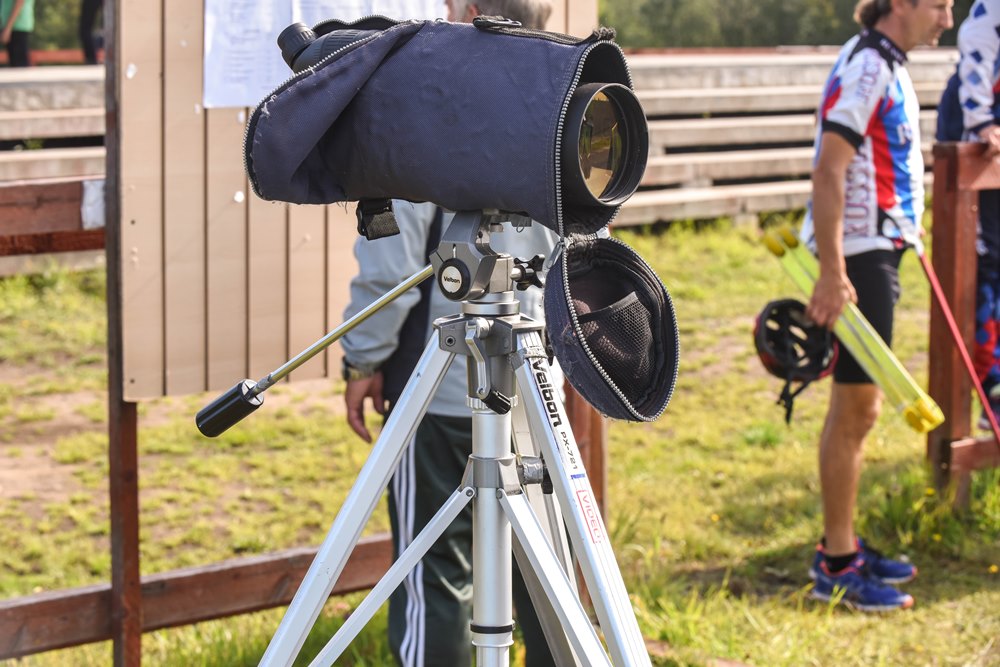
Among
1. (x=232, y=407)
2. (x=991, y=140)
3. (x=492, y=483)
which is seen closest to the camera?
(x=492, y=483)

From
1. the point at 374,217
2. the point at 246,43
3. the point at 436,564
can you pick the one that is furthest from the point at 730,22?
the point at 374,217

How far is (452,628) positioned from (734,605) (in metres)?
1.44

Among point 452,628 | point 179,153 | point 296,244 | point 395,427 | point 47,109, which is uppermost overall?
point 47,109

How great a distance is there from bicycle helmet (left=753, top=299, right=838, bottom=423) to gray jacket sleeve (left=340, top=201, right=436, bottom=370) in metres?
1.63

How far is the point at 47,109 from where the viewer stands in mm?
7523

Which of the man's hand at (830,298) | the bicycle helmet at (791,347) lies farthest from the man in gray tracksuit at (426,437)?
the bicycle helmet at (791,347)

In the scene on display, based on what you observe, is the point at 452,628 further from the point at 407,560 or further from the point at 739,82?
the point at 739,82

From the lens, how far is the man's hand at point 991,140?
4.83 metres

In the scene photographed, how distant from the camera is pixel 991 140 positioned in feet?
15.9

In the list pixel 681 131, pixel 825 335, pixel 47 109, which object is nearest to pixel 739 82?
pixel 681 131

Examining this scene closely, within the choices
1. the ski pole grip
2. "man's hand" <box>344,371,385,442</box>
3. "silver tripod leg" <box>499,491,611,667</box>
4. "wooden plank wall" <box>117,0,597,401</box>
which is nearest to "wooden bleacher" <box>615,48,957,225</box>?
"wooden plank wall" <box>117,0,597,401</box>

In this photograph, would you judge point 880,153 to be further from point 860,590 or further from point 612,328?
point 612,328

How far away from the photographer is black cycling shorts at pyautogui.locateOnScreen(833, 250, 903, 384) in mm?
4102

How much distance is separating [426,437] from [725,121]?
7.02m
